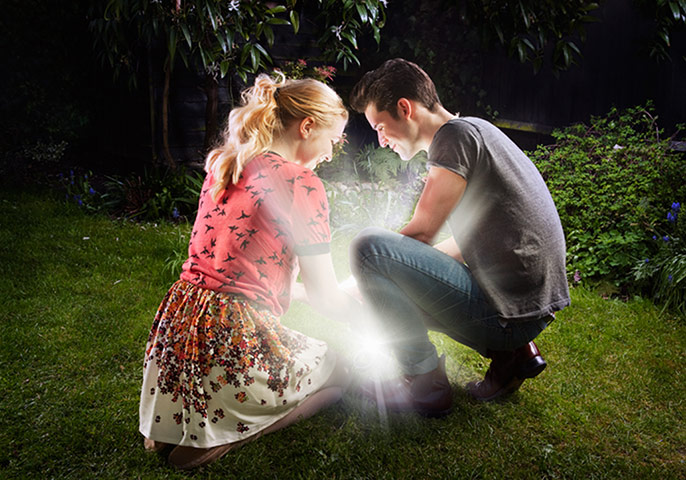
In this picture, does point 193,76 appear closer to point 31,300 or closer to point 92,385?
point 31,300

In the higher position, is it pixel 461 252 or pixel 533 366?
pixel 461 252

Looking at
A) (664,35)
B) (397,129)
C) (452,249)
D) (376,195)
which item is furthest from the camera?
(376,195)

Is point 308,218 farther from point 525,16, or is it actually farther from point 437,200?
point 525,16

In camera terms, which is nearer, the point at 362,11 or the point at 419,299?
the point at 419,299

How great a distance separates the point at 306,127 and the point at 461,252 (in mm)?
749

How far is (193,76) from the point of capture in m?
5.25

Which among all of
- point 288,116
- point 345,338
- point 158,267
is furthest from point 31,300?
point 288,116

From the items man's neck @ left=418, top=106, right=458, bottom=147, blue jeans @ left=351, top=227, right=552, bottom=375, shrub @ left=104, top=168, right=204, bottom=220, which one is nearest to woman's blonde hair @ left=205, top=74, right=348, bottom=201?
man's neck @ left=418, top=106, right=458, bottom=147

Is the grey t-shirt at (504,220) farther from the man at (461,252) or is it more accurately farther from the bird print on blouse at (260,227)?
the bird print on blouse at (260,227)

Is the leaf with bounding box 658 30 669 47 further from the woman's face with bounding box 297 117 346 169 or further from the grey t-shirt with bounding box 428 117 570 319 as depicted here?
the woman's face with bounding box 297 117 346 169

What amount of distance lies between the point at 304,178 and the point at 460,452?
45.4 inches

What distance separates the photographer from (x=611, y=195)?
3.56 m

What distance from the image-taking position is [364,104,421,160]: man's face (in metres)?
2.00

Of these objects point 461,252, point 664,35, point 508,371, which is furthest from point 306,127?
point 664,35
